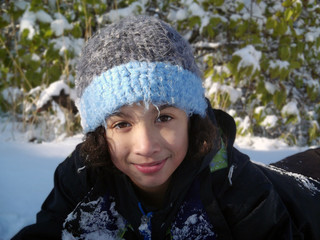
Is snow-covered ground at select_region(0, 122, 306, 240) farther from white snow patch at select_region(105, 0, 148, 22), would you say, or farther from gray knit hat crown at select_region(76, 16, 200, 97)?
white snow patch at select_region(105, 0, 148, 22)

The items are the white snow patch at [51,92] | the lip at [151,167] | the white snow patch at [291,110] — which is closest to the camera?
the lip at [151,167]

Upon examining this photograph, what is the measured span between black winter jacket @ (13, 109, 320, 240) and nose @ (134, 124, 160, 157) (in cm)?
26

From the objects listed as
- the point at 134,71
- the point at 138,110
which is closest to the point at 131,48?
the point at 134,71

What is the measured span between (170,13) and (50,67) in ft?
4.97

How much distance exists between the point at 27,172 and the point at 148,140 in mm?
1019

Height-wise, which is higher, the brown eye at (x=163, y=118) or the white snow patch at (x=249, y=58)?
the white snow patch at (x=249, y=58)

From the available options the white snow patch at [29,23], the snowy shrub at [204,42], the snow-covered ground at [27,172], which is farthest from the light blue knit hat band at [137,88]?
the white snow patch at [29,23]

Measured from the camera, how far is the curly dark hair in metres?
1.16

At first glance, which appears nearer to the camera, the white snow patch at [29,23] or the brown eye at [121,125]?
the brown eye at [121,125]

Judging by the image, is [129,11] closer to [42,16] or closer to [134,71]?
[42,16]

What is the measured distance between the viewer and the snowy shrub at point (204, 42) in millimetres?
2838

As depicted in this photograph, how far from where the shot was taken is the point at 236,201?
3.59ft

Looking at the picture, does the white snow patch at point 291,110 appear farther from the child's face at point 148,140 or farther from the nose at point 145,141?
the nose at point 145,141

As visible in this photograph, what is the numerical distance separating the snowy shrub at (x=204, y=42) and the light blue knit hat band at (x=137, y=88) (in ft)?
6.05
